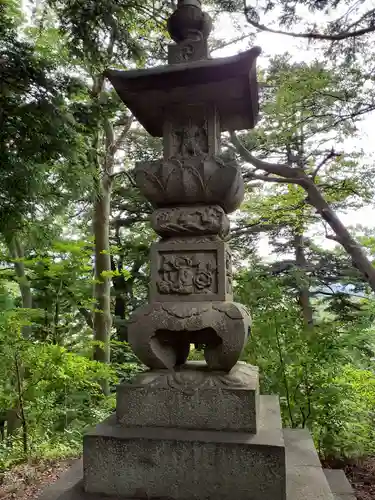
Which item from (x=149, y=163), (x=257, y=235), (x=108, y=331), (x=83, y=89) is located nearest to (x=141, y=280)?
(x=257, y=235)

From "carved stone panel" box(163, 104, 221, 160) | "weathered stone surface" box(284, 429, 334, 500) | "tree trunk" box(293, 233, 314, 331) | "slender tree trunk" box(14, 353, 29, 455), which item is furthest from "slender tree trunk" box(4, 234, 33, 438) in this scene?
"tree trunk" box(293, 233, 314, 331)

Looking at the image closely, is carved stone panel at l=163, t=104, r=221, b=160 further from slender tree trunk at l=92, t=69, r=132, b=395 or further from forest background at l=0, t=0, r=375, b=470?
slender tree trunk at l=92, t=69, r=132, b=395

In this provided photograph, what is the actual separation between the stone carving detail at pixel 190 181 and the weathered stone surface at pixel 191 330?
2.24 feet

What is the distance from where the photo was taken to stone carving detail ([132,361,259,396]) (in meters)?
2.14

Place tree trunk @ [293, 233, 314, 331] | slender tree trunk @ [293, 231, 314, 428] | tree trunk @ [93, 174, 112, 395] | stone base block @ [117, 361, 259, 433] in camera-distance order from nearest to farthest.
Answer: stone base block @ [117, 361, 259, 433], slender tree trunk @ [293, 231, 314, 428], tree trunk @ [93, 174, 112, 395], tree trunk @ [293, 233, 314, 331]

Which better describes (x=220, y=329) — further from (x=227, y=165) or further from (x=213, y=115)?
(x=213, y=115)

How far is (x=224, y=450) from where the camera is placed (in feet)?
6.20

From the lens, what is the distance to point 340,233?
6934 mm

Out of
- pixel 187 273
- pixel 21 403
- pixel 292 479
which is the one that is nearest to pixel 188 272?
pixel 187 273

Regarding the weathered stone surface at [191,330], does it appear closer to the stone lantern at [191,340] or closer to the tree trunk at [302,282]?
the stone lantern at [191,340]

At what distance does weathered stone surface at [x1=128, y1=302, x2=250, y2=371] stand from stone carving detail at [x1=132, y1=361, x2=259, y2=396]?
61 millimetres

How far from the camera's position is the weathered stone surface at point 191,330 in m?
2.15

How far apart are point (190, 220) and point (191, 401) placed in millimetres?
1103

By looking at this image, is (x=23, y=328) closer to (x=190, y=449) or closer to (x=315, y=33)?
(x=190, y=449)
